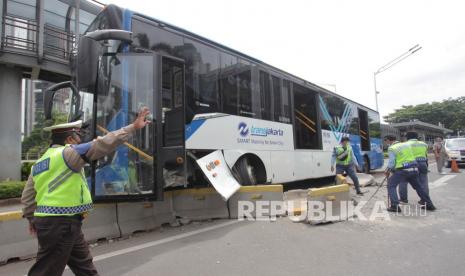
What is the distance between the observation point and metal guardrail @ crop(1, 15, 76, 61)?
15.3 metres

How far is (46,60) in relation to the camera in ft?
52.5

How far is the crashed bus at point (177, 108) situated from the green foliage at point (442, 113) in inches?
2308

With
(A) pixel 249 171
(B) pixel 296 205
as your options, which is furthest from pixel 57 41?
(B) pixel 296 205

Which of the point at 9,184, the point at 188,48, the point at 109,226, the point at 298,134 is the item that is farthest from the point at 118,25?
the point at 9,184

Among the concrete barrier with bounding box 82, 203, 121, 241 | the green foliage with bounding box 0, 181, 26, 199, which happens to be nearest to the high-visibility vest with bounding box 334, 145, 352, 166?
the concrete barrier with bounding box 82, 203, 121, 241

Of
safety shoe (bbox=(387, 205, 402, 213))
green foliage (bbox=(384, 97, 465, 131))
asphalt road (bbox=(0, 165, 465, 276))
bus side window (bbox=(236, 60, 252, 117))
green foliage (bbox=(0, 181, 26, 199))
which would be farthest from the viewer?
green foliage (bbox=(384, 97, 465, 131))

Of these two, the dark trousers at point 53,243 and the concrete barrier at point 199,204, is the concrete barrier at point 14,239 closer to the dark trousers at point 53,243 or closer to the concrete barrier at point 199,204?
the dark trousers at point 53,243

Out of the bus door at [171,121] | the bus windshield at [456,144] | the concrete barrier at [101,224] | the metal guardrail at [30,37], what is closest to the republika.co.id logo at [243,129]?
the bus door at [171,121]

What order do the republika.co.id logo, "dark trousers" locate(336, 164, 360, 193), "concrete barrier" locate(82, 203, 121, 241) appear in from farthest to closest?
1. "dark trousers" locate(336, 164, 360, 193)
2. the republika.co.id logo
3. "concrete barrier" locate(82, 203, 121, 241)

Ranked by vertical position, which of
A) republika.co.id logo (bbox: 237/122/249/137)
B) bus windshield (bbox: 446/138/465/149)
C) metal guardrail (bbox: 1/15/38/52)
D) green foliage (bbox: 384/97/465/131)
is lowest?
republika.co.id logo (bbox: 237/122/249/137)

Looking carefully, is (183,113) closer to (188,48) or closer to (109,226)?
(188,48)

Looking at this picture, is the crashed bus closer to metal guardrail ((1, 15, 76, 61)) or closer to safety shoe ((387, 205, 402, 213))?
safety shoe ((387, 205, 402, 213))

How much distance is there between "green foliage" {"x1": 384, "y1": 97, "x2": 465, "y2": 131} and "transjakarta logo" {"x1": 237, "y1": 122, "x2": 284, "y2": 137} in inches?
2299

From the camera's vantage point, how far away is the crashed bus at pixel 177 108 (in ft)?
18.1
